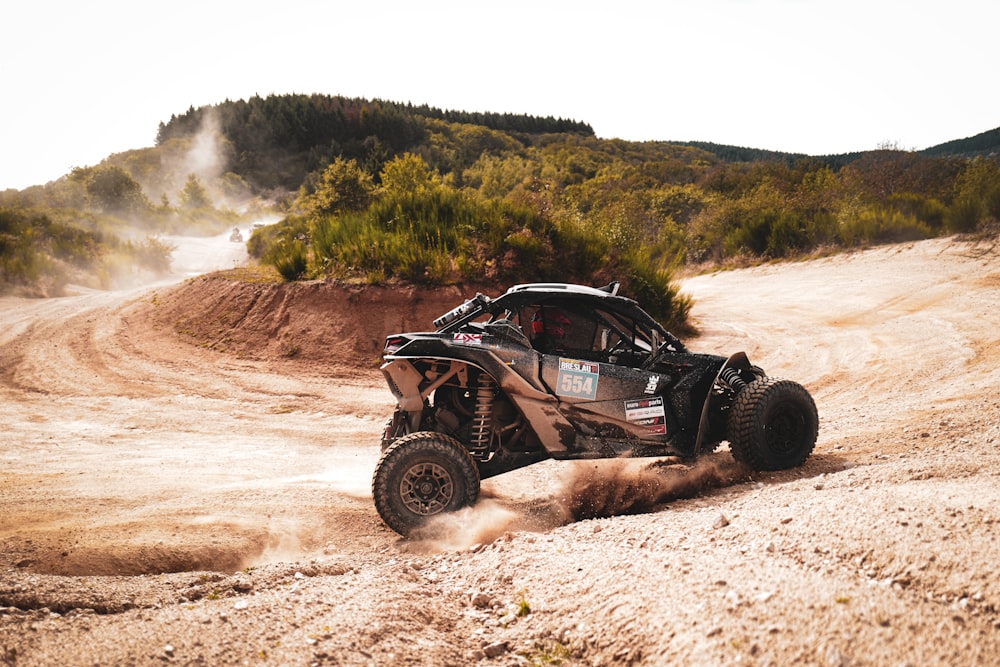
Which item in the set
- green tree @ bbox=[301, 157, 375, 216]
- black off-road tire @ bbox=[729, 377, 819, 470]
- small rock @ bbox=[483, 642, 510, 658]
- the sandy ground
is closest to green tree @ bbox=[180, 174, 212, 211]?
green tree @ bbox=[301, 157, 375, 216]

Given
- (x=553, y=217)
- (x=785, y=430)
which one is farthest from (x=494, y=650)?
(x=553, y=217)

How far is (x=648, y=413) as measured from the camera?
5.59 meters

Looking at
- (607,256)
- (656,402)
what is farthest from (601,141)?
(656,402)

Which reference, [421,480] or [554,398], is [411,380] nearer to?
[421,480]

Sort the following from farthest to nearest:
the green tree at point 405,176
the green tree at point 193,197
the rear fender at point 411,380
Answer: the green tree at point 193,197
the green tree at point 405,176
the rear fender at point 411,380

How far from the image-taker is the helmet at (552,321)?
5.75 meters

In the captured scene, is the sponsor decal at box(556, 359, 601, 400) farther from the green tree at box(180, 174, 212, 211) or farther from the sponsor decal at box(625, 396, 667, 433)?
the green tree at box(180, 174, 212, 211)

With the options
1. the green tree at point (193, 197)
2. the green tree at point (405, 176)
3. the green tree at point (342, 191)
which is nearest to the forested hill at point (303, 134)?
the green tree at point (193, 197)

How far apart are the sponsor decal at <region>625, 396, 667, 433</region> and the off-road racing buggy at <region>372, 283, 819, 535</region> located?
0.03 ft

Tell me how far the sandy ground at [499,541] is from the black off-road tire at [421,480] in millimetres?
179

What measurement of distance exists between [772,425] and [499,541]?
2.90 meters

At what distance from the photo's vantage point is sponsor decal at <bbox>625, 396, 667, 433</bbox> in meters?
5.55

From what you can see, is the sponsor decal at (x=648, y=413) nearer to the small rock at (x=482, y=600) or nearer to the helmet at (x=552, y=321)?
the helmet at (x=552, y=321)

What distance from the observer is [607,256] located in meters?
13.9
